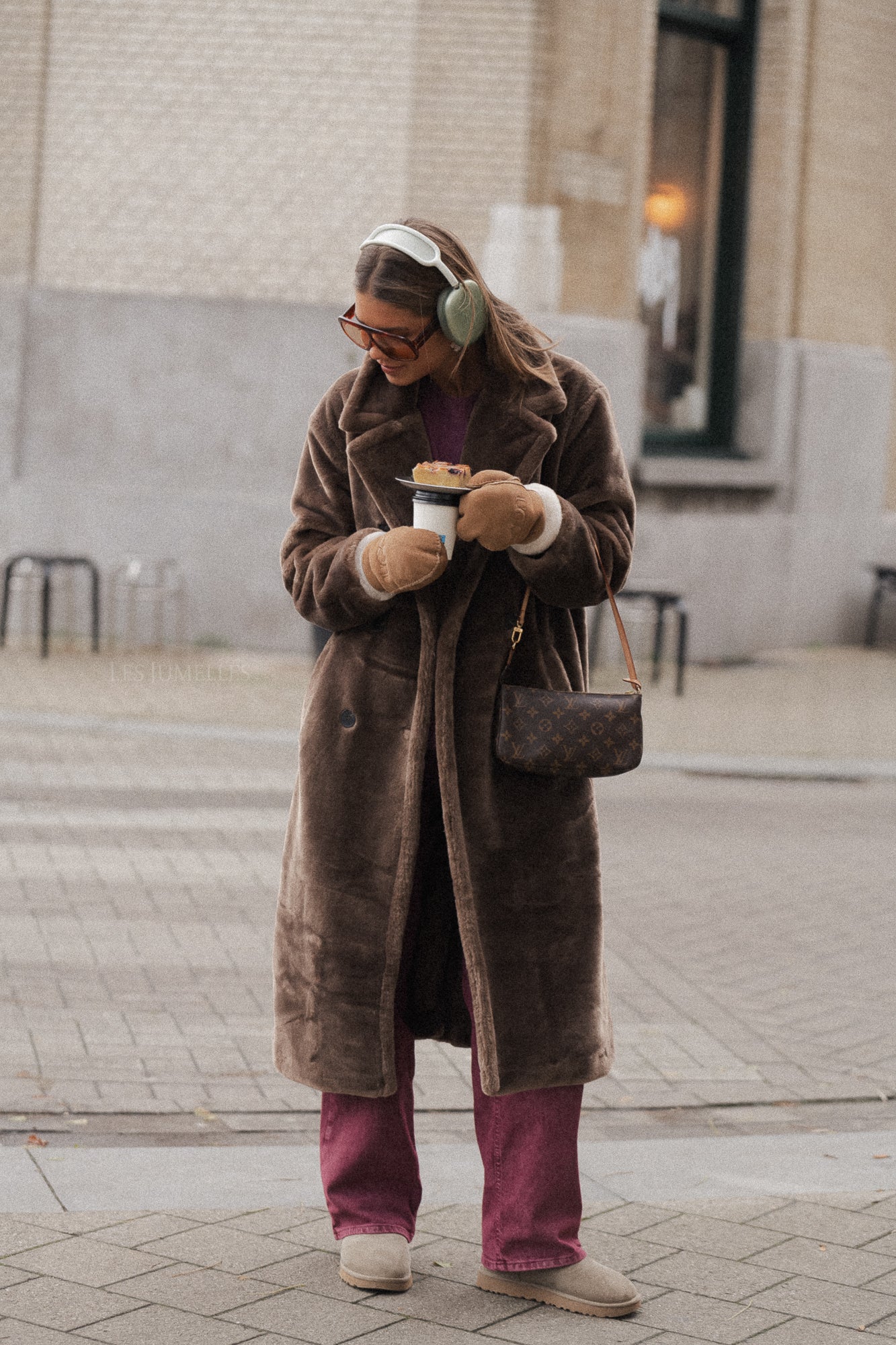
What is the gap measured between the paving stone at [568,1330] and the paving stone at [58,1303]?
2.16ft

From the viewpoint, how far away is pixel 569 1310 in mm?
3439

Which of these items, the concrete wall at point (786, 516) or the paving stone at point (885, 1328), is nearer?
the paving stone at point (885, 1328)

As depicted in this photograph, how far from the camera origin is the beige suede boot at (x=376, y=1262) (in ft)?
11.3

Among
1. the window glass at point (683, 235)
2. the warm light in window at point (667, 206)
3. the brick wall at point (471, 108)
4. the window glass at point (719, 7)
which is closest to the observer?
the brick wall at point (471, 108)

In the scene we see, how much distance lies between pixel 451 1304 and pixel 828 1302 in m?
0.69

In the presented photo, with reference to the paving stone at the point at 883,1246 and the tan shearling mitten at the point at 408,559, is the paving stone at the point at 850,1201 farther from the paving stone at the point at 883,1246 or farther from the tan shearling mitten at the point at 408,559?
the tan shearling mitten at the point at 408,559

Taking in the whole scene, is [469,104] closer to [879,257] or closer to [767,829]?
[879,257]

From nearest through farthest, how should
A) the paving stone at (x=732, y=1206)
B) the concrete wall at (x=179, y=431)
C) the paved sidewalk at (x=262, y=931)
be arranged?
the paving stone at (x=732, y=1206) < the paved sidewalk at (x=262, y=931) < the concrete wall at (x=179, y=431)

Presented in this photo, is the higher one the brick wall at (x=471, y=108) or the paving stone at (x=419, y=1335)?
the brick wall at (x=471, y=108)

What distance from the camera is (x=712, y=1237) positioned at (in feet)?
12.6

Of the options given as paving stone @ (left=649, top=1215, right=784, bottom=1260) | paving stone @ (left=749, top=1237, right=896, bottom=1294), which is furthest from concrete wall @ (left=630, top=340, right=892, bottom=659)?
paving stone @ (left=749, top=1237, right=896, bottom=1294)

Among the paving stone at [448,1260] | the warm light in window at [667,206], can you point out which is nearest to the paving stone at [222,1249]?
the paving stone at [448,1260]

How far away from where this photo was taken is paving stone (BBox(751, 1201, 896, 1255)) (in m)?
3.86

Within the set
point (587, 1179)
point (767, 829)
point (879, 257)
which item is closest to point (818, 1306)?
point (587, 1179)
